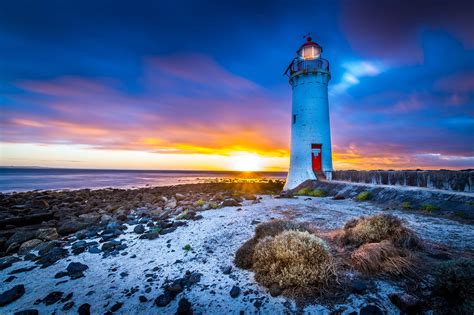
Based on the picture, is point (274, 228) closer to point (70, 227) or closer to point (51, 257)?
point (51, 257)

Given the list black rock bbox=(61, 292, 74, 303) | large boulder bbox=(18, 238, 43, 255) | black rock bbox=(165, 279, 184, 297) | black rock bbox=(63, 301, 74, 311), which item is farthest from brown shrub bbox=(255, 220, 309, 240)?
large boulder bbox=(18, 238, 43, 255)

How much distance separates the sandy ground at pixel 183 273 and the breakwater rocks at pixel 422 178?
10.7 feet

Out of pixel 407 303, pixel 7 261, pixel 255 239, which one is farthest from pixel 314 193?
pixel 7 261

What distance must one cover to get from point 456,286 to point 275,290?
7.41 ft

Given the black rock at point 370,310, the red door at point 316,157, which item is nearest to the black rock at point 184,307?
the black rock at point 370,310

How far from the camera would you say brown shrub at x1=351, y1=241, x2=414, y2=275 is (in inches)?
126

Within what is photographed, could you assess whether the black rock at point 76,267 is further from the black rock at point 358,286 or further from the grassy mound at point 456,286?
the grassy mound at point 456,286

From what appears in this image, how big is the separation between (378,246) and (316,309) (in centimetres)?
165

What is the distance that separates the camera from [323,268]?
3262 mm

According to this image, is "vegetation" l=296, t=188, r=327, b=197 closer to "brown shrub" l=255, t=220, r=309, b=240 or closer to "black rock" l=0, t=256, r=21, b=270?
"brown shrub" l=255, t=220, r=309, b=240

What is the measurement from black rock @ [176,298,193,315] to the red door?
14.6 metres

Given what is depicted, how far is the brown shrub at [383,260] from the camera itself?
3.19m

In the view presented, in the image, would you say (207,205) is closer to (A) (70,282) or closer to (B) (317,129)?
(A) (70,282)

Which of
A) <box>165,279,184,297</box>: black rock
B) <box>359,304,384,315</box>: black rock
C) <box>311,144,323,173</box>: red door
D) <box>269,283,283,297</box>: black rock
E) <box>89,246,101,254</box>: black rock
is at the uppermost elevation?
<box>311,144,323,173</box>: red door
